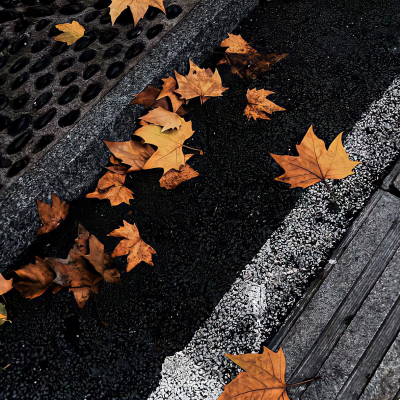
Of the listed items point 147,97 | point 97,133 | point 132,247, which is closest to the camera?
point 132,247

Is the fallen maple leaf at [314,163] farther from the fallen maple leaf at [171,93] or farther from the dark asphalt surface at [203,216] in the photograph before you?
the fallen maple leaf at [171,93]

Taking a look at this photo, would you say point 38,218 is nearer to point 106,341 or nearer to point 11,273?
point 11,273

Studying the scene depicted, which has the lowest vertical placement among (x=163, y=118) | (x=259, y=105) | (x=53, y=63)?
(x=259, y=105)

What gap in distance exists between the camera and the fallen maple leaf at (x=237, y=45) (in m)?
2.16

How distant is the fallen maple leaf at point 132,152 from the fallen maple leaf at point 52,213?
14.5 inches

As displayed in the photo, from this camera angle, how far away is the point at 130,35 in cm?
212

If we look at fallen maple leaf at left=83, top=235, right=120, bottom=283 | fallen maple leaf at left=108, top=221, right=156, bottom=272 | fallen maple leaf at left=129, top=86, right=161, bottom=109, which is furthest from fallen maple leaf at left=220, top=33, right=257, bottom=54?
fallen maple leaf at left=83, top=235, right=120, bottom=283

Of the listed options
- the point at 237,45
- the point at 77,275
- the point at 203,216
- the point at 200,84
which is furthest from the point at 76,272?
the point at 237,45

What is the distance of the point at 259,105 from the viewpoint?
77.2 inches

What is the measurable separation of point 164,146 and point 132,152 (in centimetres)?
18

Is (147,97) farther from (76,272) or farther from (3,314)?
(3,314)

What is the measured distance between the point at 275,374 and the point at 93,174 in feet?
4.12

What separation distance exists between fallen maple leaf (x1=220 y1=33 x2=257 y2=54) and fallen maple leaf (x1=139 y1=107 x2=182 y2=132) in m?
0.68

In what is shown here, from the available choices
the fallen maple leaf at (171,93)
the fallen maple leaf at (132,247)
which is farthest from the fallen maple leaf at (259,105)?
the fallen maple leaf at (132,247)
